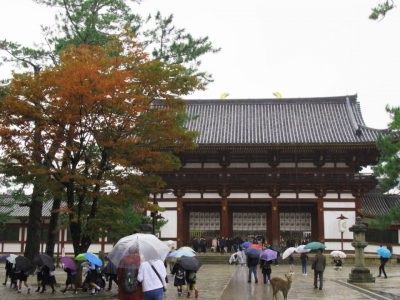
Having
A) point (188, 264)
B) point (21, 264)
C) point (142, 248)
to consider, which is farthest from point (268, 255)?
point (142, 248)

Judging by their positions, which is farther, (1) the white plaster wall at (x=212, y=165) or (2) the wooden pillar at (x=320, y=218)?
(1) the white plaster wall at (x=212, y=165)

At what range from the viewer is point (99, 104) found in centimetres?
1764

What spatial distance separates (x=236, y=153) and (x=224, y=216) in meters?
4.95

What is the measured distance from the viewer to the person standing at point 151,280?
9.03 m

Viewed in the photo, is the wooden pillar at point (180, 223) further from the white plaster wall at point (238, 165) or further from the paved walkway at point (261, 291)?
the paved walkway at point (261, 291)

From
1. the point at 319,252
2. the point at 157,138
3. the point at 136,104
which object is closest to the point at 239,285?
the point at 319,252

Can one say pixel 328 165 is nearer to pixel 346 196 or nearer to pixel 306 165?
pixel 306 165

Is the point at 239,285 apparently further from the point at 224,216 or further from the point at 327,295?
the point at 224,216

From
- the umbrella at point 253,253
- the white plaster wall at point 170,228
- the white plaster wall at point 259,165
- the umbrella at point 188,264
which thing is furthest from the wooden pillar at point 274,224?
the umbrella at point 188,264

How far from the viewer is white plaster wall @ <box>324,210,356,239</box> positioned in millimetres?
37250

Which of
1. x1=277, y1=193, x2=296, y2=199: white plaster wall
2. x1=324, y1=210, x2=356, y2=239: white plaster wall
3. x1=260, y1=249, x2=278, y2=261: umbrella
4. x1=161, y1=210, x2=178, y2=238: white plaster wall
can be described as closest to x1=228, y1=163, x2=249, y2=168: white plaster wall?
x1=277, y1=193, x2=296, y2=199: white plaster wall

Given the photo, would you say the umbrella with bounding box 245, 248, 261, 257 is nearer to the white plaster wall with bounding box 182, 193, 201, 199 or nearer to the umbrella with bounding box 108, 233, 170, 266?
the umbrella with bounding box 108, 233, 170, 266

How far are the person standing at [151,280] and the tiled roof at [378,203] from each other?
111 feet

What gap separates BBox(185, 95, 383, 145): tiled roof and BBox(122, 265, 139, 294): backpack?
95.6 ft
